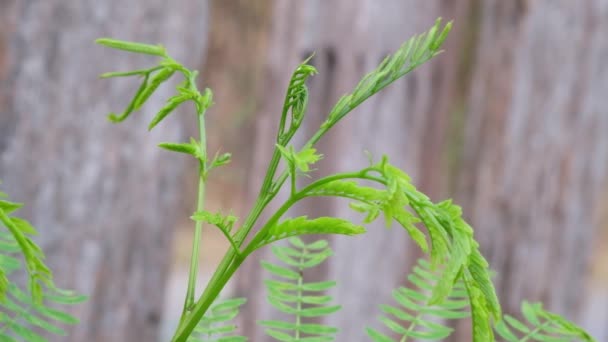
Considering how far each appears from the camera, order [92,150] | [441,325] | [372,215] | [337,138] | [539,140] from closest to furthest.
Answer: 1. [372,215]
2. [441,325]
3. [92,150]
4. [337,138]
5. [539,140]

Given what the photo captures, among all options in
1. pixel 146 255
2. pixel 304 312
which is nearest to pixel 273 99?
pixel 146 255

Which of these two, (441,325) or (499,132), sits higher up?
(499,132)

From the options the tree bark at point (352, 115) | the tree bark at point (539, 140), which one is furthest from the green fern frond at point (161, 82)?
the tree bark at point (539, 140)

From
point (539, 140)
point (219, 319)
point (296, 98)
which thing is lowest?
point (219, 319)

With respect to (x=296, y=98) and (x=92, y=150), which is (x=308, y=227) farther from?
(x=92, y=150)

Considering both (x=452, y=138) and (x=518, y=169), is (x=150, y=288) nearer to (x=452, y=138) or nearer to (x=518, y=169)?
(x=518, y=169)

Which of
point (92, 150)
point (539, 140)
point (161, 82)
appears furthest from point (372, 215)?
point (539, 140)

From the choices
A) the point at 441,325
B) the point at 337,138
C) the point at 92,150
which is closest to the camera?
the point at 441,325
